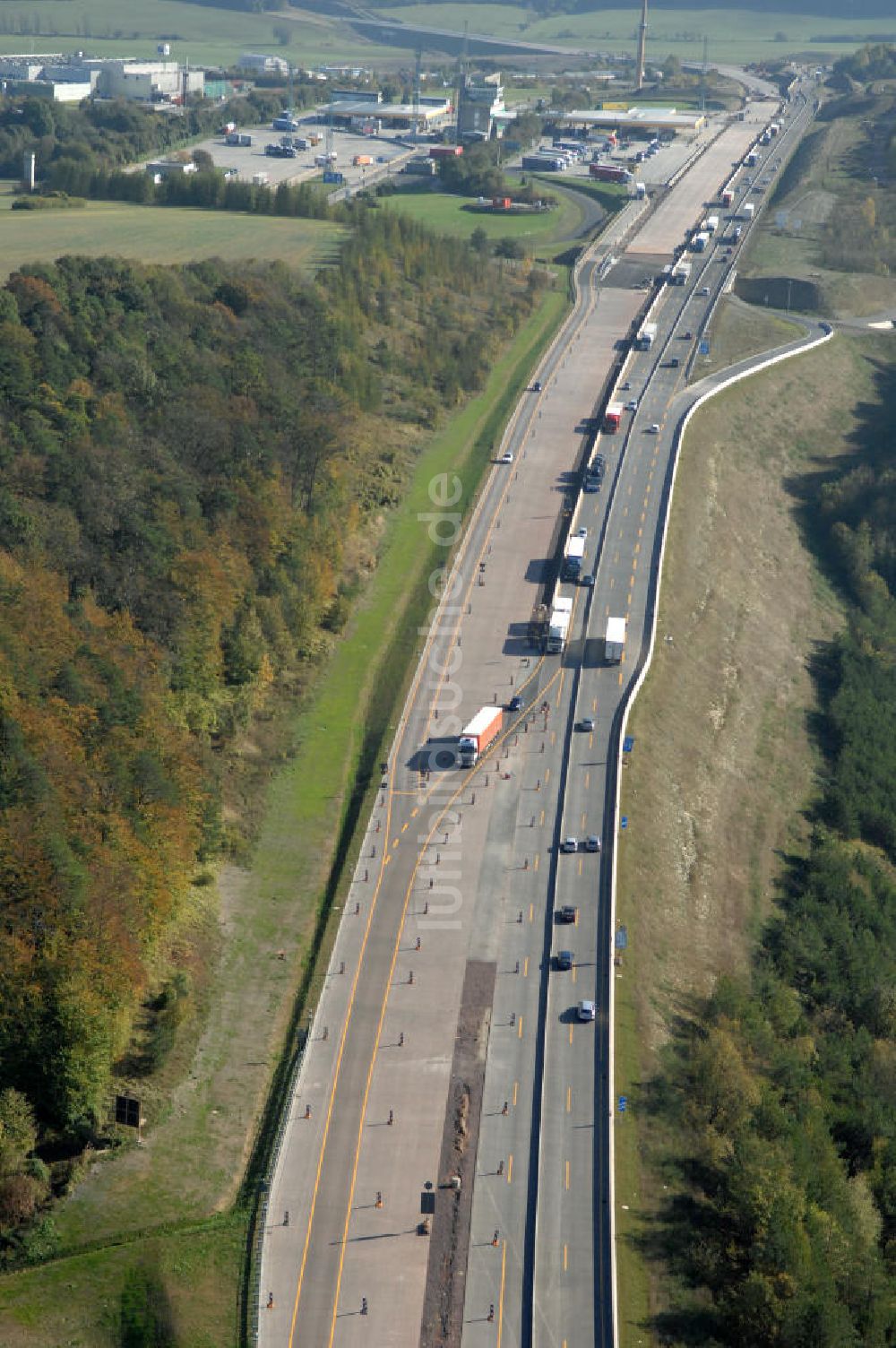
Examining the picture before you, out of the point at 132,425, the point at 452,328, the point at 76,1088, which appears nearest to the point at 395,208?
the point at 452,328

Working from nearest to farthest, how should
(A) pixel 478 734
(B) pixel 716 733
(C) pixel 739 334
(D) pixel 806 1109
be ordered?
(D) pixel 806 1109
(A) pixel 478 734
(B) pixel 716 733
(C) pixel 739 334

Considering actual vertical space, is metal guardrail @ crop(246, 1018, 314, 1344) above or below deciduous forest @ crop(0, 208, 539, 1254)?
below

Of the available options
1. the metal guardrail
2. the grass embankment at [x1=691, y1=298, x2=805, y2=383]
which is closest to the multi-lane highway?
the metal guardrail

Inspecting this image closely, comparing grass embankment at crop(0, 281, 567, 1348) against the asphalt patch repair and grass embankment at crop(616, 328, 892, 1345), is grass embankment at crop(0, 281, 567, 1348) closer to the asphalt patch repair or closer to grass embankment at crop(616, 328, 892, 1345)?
the asphalt patch repair

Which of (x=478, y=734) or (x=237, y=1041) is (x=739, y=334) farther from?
(x=237, y=1041)

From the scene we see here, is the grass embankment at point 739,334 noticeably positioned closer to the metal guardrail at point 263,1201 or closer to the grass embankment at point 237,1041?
the grass embankment at point 237,1041

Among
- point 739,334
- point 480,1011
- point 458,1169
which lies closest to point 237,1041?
point 480,1011

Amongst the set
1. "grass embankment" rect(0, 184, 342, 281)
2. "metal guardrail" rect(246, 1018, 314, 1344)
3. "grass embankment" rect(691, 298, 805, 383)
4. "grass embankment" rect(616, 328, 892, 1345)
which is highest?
"grass embankment" rect(0, 184, 342, 281)
